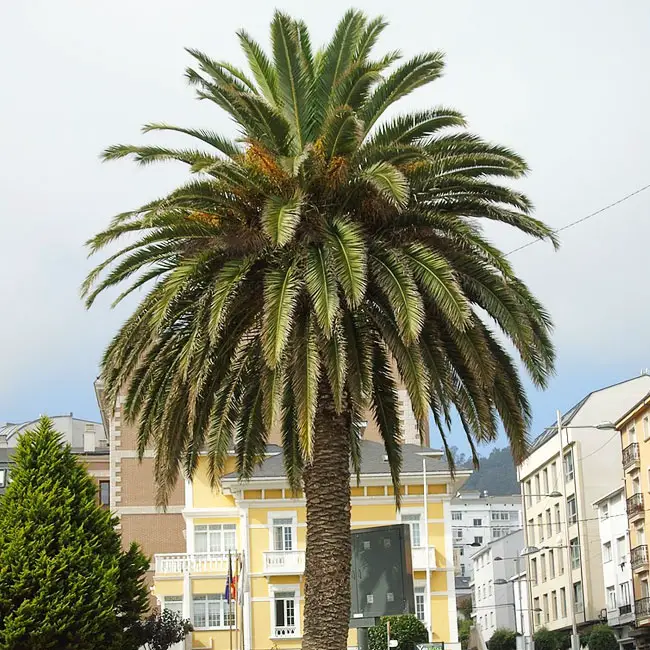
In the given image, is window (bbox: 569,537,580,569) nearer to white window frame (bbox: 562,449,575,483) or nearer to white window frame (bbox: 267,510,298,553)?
white window frame (bbox: 562,449,575,483)

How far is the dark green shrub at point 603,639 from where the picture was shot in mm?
80312

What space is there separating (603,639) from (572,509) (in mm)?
12608

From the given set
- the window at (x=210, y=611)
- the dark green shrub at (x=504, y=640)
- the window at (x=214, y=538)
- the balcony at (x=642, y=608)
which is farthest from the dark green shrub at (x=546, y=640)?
the window at (x=210, y=611)

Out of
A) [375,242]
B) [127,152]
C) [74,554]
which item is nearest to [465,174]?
[375,242]

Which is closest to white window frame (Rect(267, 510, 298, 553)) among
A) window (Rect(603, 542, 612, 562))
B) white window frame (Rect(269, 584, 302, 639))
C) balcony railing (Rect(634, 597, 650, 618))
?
white window frame (Rect(269, 584, 302, 639))

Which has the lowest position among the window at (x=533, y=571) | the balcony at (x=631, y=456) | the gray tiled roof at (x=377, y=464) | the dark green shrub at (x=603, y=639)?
the dark green shrub at (x=603, y=639)

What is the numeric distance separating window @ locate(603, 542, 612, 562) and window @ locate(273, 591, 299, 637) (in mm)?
34687

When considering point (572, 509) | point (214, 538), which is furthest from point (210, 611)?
point (572, 509)

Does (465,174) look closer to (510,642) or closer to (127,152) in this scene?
(127,152)

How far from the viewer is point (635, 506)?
252 ft

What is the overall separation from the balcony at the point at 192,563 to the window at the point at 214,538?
127cm

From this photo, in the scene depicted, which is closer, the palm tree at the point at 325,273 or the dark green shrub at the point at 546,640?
the palm tree at the point at 325,273

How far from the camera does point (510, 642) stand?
10812 cm

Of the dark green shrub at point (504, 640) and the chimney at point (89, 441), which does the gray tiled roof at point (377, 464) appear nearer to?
the chimney at point (89, 441)
